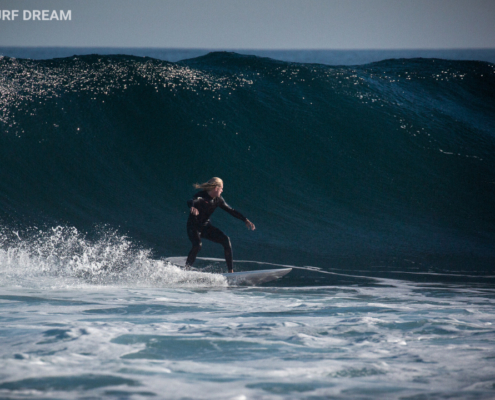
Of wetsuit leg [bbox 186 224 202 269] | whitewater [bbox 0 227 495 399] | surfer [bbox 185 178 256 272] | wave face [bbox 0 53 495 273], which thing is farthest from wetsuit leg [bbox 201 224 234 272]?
wave face [bbox 0 53 495 273]

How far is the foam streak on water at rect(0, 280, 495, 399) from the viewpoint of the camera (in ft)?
6.65

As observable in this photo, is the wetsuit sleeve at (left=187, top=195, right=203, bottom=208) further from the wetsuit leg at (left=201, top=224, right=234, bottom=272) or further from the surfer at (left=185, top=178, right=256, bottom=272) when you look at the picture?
the wetsuit leg at (left=201, top=224, right=234, bottom=272)

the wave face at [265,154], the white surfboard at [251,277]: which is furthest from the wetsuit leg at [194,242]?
the wave face at [265,154]

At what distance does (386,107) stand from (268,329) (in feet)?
36.8

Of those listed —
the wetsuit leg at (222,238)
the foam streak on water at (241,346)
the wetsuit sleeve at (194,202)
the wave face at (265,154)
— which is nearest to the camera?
the foam streak on water at (241,346)

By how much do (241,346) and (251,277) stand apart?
2.64 metres

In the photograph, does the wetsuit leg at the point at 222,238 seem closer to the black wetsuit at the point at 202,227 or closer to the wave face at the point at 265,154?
the black wetsuit at the point at 202,227

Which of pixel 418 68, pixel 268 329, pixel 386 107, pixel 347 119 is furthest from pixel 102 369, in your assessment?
pixel 418 68

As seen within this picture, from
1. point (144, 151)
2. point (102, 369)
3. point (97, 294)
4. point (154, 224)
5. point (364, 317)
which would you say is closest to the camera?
point (102, 369)

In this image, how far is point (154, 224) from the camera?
8.32m

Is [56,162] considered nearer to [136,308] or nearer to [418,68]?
[136,308]

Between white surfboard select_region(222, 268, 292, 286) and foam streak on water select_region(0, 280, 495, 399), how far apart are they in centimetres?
87

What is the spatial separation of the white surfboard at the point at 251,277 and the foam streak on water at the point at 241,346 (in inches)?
34.2

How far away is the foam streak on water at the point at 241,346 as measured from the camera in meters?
2.03
